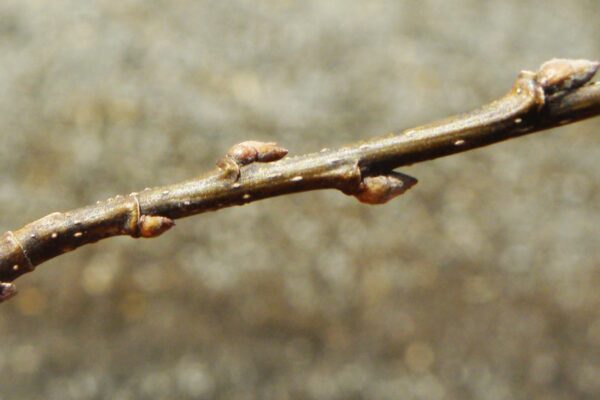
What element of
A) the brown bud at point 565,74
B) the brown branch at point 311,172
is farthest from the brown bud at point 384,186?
the brown bud at point 565,74

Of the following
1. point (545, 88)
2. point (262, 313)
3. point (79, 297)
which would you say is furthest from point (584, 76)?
point (79, 297)

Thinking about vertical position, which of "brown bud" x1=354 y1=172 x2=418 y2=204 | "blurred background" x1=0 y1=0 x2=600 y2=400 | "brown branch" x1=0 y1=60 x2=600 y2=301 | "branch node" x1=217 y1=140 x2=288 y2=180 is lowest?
"brown bud" x1=354 y1=172 x2=418 y2=204

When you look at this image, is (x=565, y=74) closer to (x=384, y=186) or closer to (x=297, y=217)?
(x=384, y=186)

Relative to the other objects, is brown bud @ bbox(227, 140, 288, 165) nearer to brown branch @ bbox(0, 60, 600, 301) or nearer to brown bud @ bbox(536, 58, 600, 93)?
brown branch @ bbox(0, 60, 600, 301)

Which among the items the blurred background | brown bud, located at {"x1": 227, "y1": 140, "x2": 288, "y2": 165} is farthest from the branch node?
the blurred background

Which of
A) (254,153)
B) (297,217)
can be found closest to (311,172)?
(254,153)

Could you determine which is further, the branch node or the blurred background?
the blurred background

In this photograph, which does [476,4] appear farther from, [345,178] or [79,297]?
[345,178]

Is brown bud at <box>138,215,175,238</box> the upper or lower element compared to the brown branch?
lower
